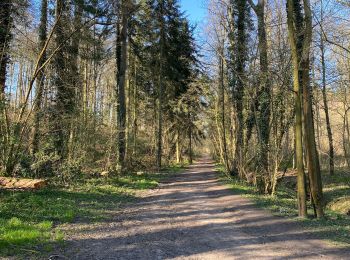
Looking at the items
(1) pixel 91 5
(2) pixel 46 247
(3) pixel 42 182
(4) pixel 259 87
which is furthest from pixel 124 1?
(2) pixel 46 247

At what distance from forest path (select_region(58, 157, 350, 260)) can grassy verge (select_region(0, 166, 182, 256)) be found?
62 centimetres

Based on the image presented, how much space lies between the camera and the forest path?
6.67 m

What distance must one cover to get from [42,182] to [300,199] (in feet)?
28.9

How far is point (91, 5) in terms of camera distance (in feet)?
57.3

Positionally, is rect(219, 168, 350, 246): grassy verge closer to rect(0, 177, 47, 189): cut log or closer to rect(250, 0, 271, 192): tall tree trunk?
rect(250, 0, 271, 192): tall tree trunk

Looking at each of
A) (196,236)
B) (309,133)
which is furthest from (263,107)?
Result: (196,236)

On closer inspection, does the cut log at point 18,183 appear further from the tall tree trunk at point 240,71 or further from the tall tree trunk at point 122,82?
the tall tree trunk at point 240,71

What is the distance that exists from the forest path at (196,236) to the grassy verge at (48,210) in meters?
0.62

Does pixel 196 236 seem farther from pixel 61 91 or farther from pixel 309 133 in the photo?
pixel 61 91

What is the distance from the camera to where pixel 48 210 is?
10242mm

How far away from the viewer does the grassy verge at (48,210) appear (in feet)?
23.1

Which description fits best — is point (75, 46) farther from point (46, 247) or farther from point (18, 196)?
point (46, 247)

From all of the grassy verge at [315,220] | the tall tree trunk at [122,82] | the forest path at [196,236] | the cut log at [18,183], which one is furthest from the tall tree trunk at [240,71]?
the cut log at [18,183]

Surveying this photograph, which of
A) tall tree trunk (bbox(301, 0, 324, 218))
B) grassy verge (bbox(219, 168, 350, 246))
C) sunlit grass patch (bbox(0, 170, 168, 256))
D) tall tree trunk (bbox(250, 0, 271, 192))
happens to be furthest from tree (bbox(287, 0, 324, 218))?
sunlit grass patch (bbox(0, 170, 168, 256))
